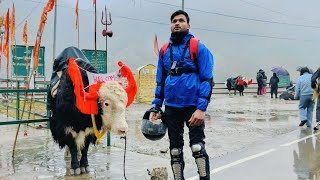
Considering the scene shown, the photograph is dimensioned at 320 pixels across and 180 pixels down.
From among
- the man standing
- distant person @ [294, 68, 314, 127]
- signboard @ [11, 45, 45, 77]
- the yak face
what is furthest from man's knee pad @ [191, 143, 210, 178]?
signboard @ [11, 45, 45, 77]

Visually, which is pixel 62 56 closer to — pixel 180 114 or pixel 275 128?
pixel 180 114

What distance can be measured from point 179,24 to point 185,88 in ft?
2.10

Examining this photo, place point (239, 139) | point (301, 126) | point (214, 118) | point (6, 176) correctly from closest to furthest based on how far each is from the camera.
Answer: point (6, 176)
point (239, 139)
point (301, 126)
point (214, 118)

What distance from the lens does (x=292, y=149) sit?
7.56 meters

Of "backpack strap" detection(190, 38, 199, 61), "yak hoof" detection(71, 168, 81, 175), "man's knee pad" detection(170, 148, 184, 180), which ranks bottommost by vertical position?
"yak hoof" detection(71, 168, 81, 175)

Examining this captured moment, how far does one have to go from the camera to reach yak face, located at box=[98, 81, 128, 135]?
5195 millimetres

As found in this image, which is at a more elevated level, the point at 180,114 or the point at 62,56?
the point at 62,56

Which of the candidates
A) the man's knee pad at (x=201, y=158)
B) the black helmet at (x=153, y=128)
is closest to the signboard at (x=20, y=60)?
the black helmet at (x=153, y=128)

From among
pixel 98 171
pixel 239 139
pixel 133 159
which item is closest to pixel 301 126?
pixel 239 139

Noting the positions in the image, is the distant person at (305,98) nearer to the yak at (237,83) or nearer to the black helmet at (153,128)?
the black helmet at (153,128)

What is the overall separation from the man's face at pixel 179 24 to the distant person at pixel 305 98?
7603mm

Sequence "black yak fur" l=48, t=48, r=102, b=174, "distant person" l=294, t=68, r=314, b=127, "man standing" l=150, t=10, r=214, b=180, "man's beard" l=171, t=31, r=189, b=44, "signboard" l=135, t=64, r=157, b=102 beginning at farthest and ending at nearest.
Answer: "signboard" l=135, t=64, r=157, b=102 → "distant person" l=294, t=68, r=314, b=127 → "black yak fur" l=48, t=48, r=102, b=174 → "man's beard" l=171, t=31, r=189, b=44 → "man standing" l=150, t=10, r=214, b=180

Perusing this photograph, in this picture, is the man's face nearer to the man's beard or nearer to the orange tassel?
the man's beard

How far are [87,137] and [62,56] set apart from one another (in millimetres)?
1550
